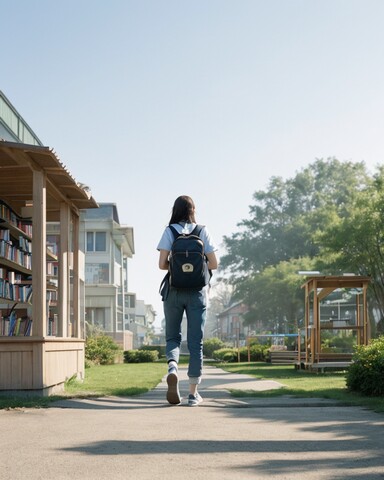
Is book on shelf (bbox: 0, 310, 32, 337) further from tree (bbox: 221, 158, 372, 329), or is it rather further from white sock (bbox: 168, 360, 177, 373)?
tree (bbox: 221, 158, 372, 329)

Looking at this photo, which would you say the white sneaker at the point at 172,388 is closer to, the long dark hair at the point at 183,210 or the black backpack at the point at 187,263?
the black backpack at the point at 187,263

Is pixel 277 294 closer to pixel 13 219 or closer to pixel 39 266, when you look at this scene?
pixel 13 219

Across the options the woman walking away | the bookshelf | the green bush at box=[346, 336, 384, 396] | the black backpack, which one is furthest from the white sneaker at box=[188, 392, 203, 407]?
the bookshelf

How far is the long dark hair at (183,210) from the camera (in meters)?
7.95

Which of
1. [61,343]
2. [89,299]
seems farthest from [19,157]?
[89,299]

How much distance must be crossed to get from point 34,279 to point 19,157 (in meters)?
1.52

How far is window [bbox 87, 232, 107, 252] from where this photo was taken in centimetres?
5459

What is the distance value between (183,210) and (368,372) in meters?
2.90

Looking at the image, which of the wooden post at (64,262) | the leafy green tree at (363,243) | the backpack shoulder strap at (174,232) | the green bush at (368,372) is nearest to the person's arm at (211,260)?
the backpack shoulder strap at (174,232)

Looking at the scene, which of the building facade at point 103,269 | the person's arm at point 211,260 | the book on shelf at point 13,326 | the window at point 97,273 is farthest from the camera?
the window at point 97,273

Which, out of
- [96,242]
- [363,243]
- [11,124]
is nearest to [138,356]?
[363,243]

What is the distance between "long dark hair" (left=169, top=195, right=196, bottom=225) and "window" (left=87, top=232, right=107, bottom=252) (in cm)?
4693

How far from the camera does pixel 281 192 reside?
285ft

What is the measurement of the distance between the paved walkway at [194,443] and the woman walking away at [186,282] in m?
0.35
